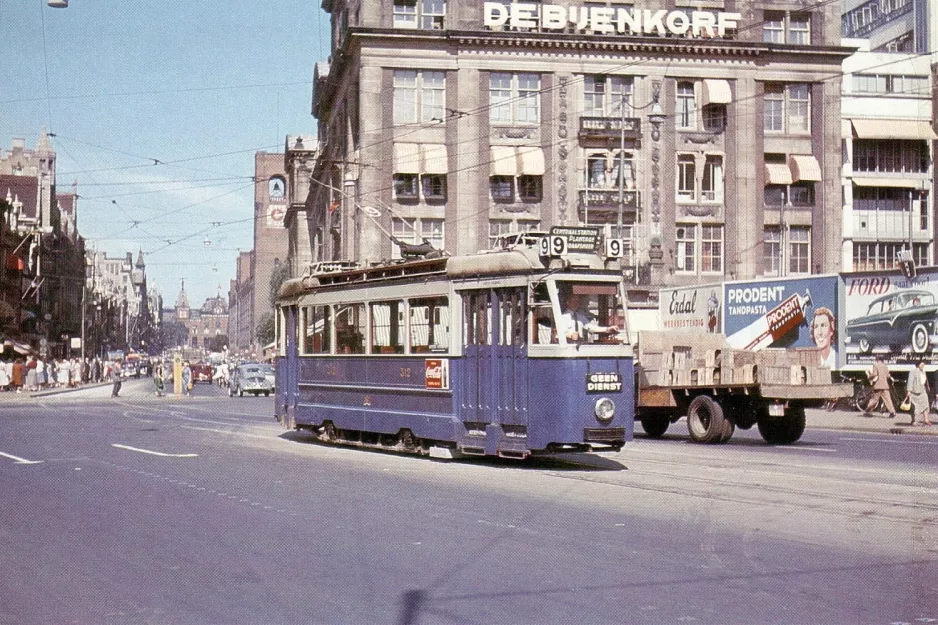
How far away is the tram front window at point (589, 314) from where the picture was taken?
16500mm

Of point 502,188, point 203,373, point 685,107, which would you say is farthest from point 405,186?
point 203,373

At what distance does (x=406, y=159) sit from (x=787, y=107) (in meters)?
18.5

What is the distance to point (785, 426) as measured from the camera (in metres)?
23.2

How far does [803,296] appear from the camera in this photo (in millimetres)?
36719

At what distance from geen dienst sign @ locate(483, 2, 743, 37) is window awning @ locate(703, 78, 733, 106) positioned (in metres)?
2.44

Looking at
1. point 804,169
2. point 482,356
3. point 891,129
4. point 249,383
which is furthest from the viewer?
point 891,129

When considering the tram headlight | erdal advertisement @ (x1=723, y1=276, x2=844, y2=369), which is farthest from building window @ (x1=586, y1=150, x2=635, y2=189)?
the tram headlight

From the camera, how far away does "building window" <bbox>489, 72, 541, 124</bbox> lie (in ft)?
173

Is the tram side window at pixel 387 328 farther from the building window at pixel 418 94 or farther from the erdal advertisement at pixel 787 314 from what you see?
the building window at pixel 418 94

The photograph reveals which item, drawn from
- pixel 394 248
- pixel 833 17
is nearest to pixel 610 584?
pixel 394 248

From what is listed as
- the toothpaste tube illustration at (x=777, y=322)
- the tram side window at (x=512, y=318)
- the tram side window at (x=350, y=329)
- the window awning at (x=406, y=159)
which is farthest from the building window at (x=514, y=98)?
the tram side window at (x=512, y=318)

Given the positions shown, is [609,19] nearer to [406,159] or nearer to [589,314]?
[406,159]

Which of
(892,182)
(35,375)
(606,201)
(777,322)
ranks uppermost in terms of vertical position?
(892,182)

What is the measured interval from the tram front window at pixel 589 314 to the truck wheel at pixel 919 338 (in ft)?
66.1
